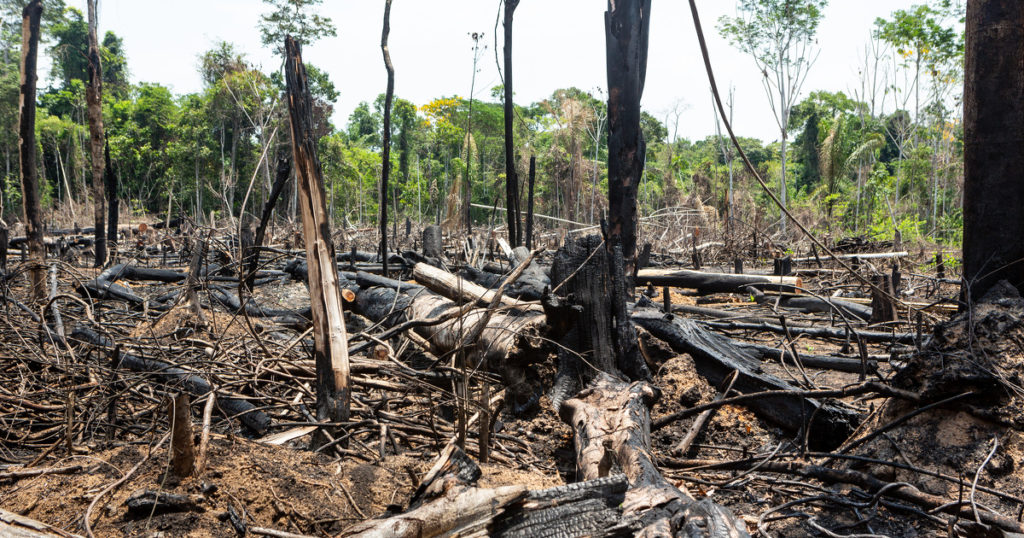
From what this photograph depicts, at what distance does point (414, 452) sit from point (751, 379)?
2201mm

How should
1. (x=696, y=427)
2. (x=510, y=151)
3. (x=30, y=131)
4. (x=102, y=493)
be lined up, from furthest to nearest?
(x=510, y=151)
(x=30, y=131)
(x=696, y=427)
(x=102, y=493)

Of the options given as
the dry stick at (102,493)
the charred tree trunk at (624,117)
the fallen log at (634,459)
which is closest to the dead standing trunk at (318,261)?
the dry stick at (102,493)

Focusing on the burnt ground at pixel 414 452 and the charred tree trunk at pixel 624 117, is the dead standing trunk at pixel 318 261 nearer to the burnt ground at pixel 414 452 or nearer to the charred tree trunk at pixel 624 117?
the burnt ground at pixel 414 452

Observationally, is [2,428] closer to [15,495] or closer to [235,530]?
[15,495]

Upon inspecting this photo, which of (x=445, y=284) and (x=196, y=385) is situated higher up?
(x=445, y=284)

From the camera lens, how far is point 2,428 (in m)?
2.98

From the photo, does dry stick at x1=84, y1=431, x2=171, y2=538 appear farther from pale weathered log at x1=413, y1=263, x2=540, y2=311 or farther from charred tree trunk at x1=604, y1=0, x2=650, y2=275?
charred tree trunk at x1=604, y1=0, x2=650, y2=275

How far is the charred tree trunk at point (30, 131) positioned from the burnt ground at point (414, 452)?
10.2 ft

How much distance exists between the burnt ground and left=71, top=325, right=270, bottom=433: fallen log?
3.3 inches

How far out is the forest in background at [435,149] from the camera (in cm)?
2514

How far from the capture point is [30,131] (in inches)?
262

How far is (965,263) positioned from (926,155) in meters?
33.1

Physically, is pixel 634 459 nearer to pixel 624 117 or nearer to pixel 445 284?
pixel 445 284

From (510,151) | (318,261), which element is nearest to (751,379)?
(318,261)
